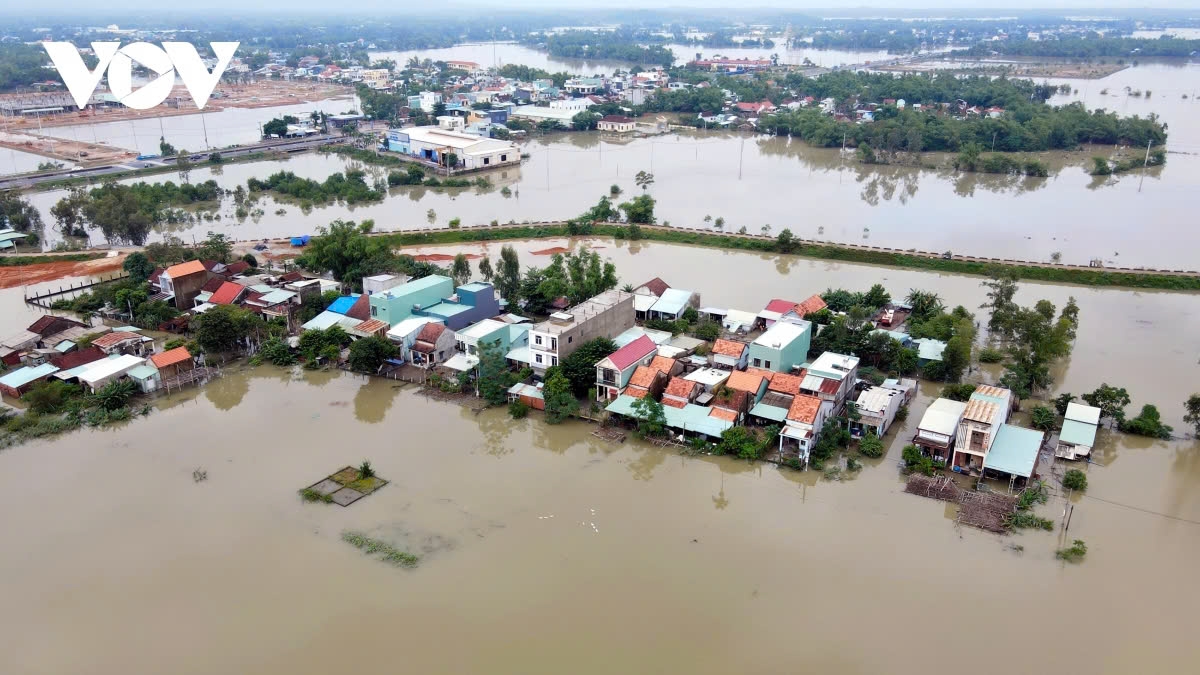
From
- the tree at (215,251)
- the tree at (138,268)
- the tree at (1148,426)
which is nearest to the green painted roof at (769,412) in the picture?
the tree at (1148,426)

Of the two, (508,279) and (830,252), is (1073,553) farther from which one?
(830,252)

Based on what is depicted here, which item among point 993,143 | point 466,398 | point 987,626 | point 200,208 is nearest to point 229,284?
point 466,398

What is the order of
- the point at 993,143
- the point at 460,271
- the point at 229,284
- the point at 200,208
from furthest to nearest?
the point at 993,143 → the point at 200,208 → the point at 460,271 → the point at 229,284

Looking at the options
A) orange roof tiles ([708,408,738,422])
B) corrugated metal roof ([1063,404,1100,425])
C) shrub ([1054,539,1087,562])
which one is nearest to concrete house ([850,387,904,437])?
orange roof tiles ([708,408,738,422])

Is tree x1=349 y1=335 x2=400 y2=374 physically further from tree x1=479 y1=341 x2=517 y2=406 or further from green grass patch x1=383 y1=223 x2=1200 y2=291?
green grass patch x1=383 y1=223 x2=1200 y2=291

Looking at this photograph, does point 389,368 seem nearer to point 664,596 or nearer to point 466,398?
point 466,398

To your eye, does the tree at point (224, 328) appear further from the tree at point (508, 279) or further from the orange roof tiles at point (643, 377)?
the orange roof tiles at point (643, 377)
